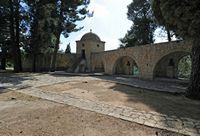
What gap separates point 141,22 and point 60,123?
23.0 m

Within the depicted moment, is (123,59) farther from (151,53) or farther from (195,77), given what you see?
(195,77)

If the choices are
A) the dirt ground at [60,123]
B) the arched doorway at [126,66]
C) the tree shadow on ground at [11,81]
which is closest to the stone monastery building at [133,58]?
the arched doorway at [126,66]

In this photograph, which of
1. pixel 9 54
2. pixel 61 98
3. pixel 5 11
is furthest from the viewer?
pixel 9 54

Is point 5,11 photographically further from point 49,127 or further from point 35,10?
point 49,127

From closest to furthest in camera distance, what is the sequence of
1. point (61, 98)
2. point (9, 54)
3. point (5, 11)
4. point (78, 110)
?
point (78, 110) < point (61, 98) < point (5, 11) < point (9, 54)

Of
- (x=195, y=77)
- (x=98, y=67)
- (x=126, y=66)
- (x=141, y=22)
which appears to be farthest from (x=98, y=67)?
(x=195, y=77)

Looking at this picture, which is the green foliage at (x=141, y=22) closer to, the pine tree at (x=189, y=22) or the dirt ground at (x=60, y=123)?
the pine tree at (x=189, y=22)

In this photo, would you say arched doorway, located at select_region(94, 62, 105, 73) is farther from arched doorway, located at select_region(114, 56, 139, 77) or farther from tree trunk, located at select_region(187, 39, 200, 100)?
tree trunk, located at select_region(187, 39, 200, 100)

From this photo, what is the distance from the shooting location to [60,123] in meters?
4.87

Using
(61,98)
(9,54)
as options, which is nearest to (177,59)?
(61,98)

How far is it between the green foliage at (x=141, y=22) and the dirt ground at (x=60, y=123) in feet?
68.8

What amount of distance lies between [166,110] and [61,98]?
162 inches

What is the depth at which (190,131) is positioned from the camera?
445cm

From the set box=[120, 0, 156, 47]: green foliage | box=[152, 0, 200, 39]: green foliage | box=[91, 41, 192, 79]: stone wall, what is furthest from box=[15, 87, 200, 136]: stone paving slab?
box=[120, 0, 156, 47]: green foliage
